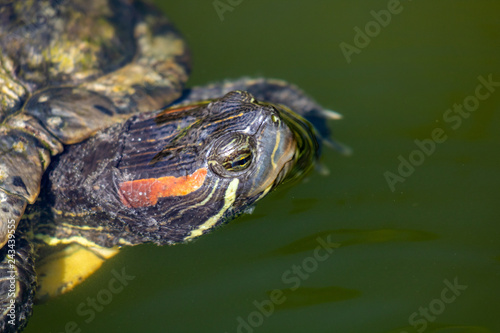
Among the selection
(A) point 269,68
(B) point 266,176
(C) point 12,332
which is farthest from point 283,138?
(C) point 12,332

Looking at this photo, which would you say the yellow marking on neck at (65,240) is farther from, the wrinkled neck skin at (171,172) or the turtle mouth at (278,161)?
the turtle mouth at (278,161)

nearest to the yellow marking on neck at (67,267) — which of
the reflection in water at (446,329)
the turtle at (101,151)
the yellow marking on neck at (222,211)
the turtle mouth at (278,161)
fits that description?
the turtle at (101,151)

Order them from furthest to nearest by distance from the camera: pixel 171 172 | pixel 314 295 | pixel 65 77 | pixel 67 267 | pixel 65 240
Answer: pixel 65 77
pixel 65 240
pixel 67 267
pixel 314 295
pixel 171 172

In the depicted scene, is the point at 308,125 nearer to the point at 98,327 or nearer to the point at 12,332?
the point at 98,327

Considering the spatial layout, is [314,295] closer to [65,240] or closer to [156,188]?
[156,188]

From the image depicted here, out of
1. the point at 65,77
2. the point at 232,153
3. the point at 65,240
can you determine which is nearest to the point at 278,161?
the point at 232,153
